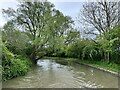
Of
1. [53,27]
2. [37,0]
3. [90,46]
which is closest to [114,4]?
[90,46]

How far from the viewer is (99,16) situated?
53.4ft

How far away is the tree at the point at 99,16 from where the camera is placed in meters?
15.7

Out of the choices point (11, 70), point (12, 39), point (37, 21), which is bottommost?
point (11, 70)

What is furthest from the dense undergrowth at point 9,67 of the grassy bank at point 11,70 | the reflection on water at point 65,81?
the reflection on water at point 65,81

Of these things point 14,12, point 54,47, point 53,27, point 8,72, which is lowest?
point 8,72

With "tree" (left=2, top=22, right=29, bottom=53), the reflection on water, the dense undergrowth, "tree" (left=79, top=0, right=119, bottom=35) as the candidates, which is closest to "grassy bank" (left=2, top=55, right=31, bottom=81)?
the dense undergrowth

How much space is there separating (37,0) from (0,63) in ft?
33.5

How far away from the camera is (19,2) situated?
57.0ft

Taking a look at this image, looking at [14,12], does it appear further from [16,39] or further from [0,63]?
[0,63]

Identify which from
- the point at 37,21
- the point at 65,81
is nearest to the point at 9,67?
the point at 65,81

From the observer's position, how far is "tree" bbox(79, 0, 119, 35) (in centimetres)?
1566

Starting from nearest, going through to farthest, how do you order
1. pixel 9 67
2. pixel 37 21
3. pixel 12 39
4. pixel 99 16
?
pixel 9 67 → pixel 12 39 → pixel 99 16 → pixel 37 21

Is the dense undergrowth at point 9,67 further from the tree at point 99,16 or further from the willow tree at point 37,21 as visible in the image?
the tree at point 99,16

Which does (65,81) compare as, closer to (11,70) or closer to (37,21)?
(11,70)
